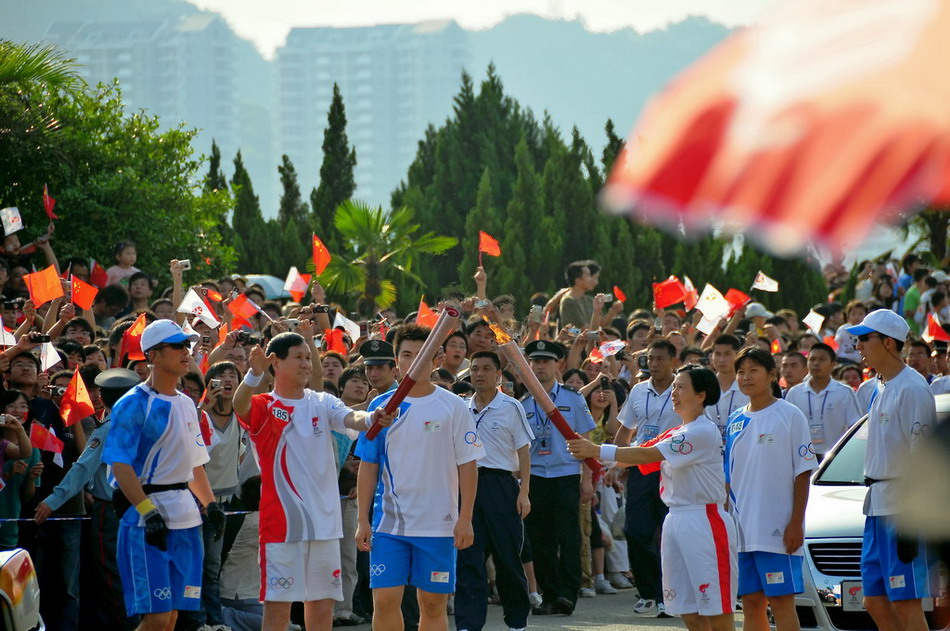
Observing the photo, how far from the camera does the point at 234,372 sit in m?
9.52

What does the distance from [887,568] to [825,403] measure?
4308 mm

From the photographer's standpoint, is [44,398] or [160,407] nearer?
[160,407]

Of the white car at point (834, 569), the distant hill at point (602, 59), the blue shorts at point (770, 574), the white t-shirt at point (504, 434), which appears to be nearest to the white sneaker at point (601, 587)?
the white t-shirt at point (504, 434)

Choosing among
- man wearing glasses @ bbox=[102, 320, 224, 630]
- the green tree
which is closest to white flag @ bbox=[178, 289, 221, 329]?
man wearing glasses @ bbox=[102, 320, 224, 630]

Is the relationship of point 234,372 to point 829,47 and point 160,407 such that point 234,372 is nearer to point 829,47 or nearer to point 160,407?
point 160,407

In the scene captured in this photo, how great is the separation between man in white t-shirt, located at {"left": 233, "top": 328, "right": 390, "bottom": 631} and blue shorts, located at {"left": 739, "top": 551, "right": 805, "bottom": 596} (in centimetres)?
214

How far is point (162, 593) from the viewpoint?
269 inches

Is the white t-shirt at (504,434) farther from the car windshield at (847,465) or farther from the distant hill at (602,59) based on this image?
the distant hill at (602,59)

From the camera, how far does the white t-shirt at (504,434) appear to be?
31.2ft

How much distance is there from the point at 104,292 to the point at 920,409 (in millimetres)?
8412

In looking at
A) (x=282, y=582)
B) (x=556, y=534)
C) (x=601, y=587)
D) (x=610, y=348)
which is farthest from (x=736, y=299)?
(x=282, y=582)

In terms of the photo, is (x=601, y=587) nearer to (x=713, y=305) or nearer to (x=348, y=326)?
(x=713, y=305)

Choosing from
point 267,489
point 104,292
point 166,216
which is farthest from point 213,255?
point 267,489

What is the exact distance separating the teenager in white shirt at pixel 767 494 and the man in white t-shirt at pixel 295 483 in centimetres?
204
